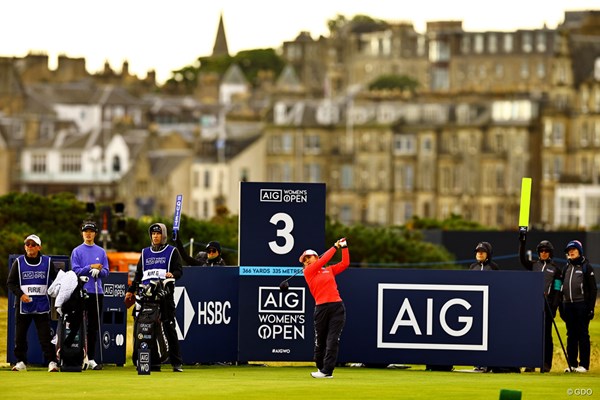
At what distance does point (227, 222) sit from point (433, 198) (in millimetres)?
109797

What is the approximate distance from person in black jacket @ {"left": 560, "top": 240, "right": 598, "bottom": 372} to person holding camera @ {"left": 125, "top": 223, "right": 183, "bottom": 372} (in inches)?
196

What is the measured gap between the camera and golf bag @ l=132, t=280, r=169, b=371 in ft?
89.3

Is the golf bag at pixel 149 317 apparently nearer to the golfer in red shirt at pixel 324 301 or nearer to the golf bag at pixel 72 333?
the golf bag at pixel 72 333

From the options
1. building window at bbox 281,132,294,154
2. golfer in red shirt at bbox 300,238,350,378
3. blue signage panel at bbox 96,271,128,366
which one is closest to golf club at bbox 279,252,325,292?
golfer in red shirt at bbox 300,238,350,378

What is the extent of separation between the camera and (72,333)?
27609 millimetres

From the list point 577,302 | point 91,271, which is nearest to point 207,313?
point 91,271

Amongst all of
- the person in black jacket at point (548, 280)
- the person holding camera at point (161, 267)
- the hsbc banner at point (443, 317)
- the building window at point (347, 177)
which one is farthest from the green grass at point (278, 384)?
the building window at point (347, 177)

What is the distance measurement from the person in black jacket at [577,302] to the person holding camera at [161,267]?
16.3 feet

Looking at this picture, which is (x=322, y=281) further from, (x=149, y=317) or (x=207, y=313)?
(x=207, y=313)

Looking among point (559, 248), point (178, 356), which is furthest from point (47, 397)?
point (559, 248)

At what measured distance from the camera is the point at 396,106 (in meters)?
180

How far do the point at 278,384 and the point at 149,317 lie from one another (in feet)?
7.63

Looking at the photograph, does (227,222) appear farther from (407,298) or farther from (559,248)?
(407,298)

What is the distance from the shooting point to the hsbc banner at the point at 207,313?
29.4 metres
